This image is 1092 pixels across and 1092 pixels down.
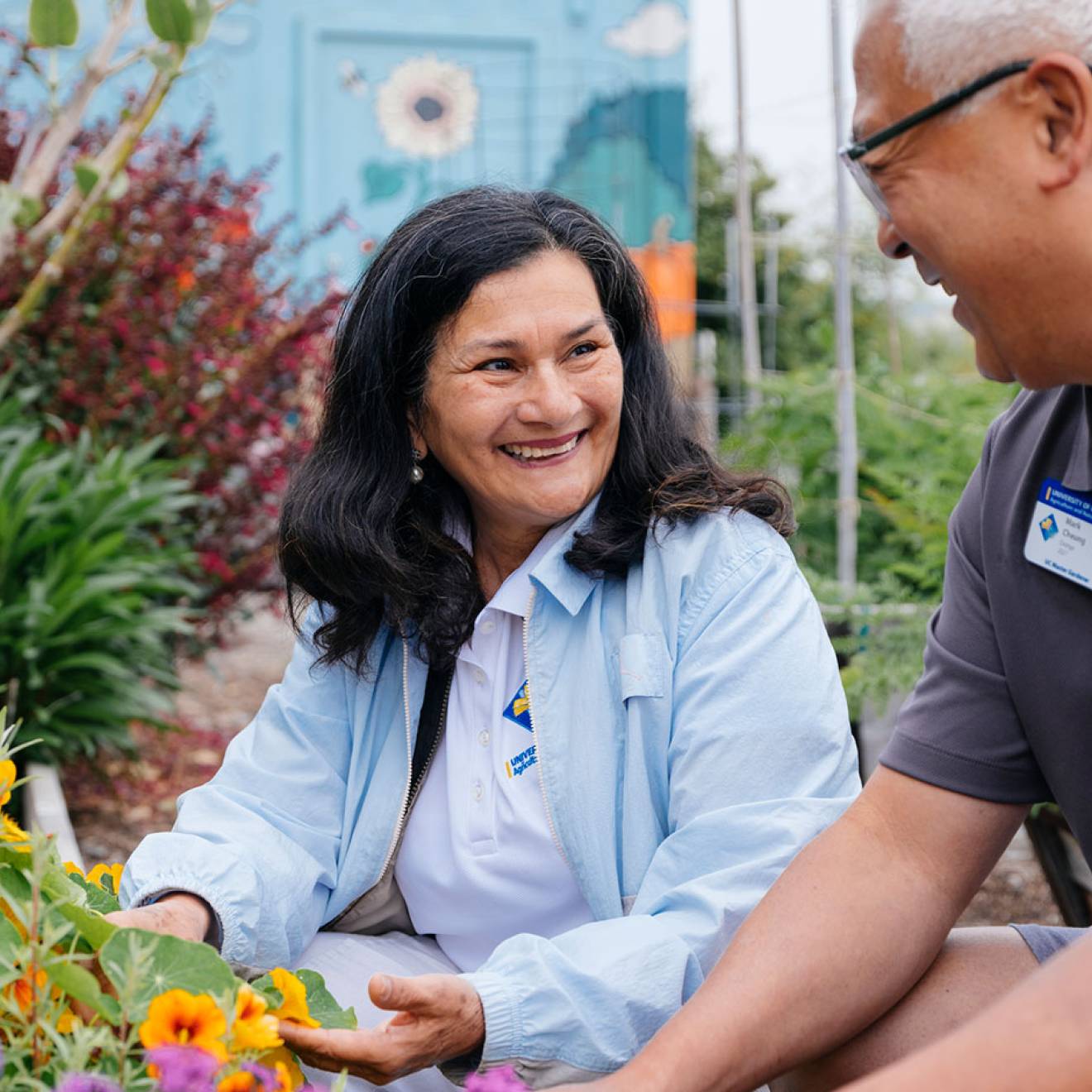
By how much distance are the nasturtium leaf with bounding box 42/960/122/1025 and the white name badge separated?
41.2 inches

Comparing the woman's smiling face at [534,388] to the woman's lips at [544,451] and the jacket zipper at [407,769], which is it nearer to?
the woman's lips at [544,451]

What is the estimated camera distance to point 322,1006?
1.66 metres

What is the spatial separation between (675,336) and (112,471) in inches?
322

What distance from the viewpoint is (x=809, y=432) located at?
14.7ft

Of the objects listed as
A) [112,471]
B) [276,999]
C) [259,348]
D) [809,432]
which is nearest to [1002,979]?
[276,999]

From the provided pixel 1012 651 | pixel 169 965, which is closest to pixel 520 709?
pixel 1012 651

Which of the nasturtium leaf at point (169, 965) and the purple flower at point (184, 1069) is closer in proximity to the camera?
the purple flower at point (184, 1069)

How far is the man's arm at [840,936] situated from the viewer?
1.55 meters

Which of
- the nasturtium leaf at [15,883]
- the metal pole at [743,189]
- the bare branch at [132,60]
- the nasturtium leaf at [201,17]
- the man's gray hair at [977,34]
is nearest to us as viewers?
the man's gray hair at [977,34]

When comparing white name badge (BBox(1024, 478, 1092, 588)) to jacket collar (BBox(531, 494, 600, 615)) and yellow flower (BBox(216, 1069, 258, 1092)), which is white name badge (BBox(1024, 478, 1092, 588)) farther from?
yellow flower (BBox(216, 1069, 258, 1092))

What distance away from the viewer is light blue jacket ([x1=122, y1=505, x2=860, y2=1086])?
1.77 metres

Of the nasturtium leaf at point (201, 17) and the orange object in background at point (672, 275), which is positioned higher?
the orange object in background at point (672, 275)

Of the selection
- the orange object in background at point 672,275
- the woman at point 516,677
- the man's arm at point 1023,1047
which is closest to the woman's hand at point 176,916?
the woman at point 516,677

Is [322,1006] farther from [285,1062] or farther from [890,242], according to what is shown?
[890,242]
